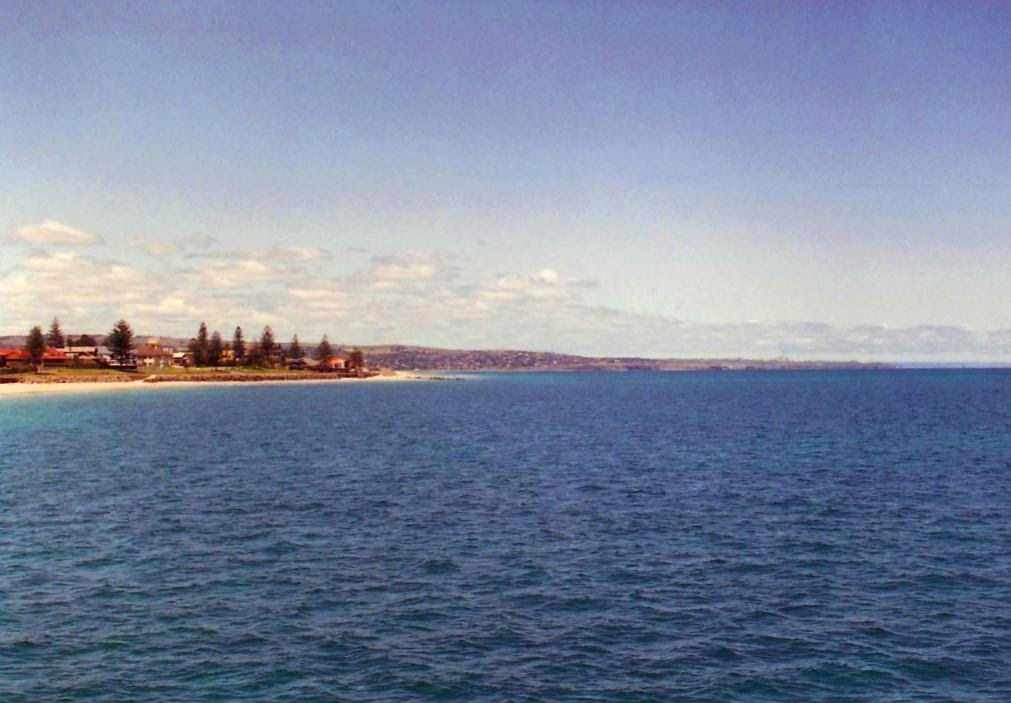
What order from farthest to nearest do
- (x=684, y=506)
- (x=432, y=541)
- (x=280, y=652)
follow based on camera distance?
(x=684, y=506)
(x=432, y=541)
(x=280, y=652)

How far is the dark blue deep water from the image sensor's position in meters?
29.5

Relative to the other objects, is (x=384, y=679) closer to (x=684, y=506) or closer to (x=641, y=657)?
(x=641, y=657)

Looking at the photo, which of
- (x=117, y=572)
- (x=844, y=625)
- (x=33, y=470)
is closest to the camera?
(x=844, y=625)

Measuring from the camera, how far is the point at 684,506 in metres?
61.1

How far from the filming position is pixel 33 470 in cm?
7606

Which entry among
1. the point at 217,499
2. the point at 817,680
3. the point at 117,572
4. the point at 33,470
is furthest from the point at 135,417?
the point at 817,680

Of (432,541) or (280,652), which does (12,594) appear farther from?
(432,541)

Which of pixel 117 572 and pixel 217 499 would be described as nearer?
pixel 117 572

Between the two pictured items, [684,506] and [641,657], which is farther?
[684,506]

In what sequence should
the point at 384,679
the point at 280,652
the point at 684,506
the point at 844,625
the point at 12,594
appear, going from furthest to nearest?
the point at 684,506 → the point at 12,594 → the point at 844,625 → the point at 280,652 → the point at 384,679

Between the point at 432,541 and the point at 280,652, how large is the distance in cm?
1837

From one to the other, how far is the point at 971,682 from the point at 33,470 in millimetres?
75131

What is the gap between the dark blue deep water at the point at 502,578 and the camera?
2950 centimetres

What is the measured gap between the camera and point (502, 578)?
136 feet
